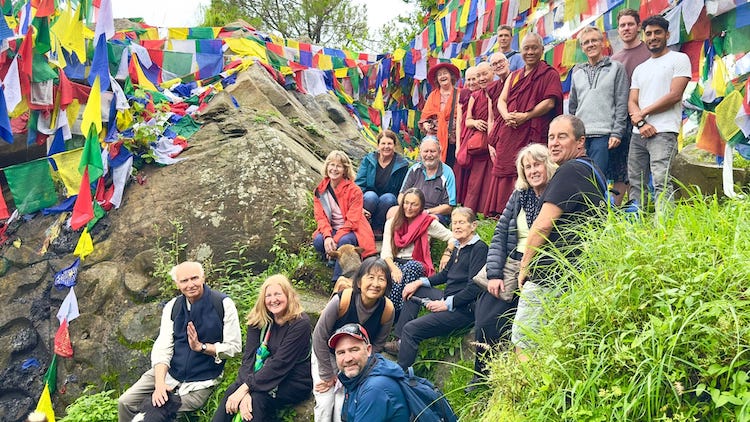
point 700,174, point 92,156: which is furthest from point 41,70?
point 700,174

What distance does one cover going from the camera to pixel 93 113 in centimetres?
809

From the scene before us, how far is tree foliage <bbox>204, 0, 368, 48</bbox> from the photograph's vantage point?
25.7m

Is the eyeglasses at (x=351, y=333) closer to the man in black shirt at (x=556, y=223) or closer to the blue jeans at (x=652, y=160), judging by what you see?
the man in black shirt at (x=556, y=223)

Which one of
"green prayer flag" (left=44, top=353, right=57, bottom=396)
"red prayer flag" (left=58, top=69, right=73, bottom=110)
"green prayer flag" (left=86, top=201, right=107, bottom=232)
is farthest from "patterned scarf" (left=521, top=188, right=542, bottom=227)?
"red prayer flag" (left=58, top=69, right=73, bottom=110)

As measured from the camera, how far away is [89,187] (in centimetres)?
799

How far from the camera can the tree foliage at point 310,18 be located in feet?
84.3

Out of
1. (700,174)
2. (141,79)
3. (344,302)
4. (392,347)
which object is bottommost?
(392,347)

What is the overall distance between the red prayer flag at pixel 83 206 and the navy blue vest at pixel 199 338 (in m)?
2.59

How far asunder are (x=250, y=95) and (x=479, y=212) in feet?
15.1

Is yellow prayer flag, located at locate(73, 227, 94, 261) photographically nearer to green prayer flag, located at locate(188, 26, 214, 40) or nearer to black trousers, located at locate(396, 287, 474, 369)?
black trousers, located at locate(396, 287, 474, 369)

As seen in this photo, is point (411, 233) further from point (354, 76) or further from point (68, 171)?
point (354, 76)

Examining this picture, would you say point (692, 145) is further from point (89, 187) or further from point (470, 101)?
point (89, 187)

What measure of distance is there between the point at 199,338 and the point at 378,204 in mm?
2780

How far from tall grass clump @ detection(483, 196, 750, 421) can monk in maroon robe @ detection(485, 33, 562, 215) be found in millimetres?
3020
